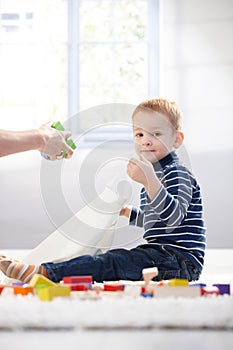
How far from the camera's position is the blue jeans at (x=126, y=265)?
1.42m

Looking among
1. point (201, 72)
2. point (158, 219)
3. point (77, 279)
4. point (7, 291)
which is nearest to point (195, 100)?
point (201, 72)

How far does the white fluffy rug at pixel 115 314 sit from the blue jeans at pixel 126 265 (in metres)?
0.51

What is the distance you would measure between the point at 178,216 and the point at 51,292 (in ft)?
1.93

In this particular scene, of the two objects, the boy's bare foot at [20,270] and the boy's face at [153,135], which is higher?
the boy's face at [153,135]

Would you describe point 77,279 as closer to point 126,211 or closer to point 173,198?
point 173,198

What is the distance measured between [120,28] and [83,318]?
2.71 m

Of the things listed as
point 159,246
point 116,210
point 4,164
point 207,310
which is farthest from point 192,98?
point 207,310

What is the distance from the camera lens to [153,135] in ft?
5.26

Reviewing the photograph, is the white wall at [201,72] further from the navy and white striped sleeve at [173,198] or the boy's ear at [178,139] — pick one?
the navy and white striped sleeve at [173,198]

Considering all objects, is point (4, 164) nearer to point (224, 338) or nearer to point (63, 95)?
point (63, 95)

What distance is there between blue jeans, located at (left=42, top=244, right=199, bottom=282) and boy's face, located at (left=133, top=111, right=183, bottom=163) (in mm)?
234

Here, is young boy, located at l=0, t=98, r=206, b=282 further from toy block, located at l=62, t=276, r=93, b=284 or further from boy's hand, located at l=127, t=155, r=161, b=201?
toy block, located at l=62, t=276, r=93, b=284

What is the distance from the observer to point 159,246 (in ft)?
4.99

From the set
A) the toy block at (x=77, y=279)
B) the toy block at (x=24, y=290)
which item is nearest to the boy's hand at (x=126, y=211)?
the toy block at (x=77, y=279)
